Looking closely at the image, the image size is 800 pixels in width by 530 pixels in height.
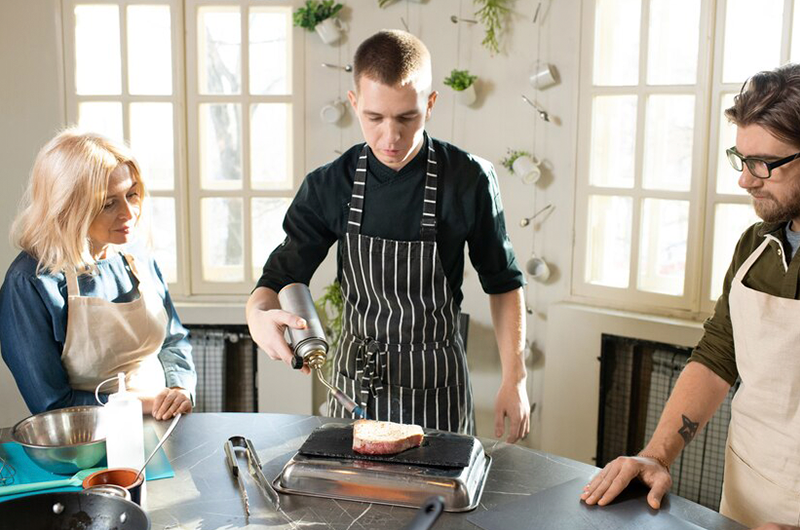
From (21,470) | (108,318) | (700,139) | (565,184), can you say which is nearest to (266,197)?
(565,184)

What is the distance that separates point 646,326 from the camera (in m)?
3.61

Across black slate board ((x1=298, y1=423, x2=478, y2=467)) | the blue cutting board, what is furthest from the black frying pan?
black slate board ((x1=298, y1=423, x2=478, y2=467))

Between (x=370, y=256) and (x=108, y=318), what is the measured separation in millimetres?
776

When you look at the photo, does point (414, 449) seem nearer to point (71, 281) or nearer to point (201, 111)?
point (71, 281)

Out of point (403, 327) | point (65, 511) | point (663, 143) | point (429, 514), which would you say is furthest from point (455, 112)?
point (429, 514)

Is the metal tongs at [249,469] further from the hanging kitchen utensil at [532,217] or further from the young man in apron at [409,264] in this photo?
the hanging kitchen utensil at [532,217]

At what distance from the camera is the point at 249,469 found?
1.92 metres

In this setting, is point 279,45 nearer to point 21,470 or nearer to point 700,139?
point 700,139

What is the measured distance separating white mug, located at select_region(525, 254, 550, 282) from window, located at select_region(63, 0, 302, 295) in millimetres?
1161

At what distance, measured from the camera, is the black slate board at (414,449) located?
181cm

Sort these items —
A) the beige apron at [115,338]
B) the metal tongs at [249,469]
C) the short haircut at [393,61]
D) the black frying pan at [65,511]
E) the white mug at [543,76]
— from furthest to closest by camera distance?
the white mug at [543,76] < the beige apron at [115,338] < the short haircut at [393,61] < the metal tongs at [249,469] < the black frying pan at [65,511]

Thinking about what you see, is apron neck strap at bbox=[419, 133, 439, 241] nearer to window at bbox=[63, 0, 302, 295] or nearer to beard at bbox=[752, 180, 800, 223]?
beard at bbox=[752, 180, 800, 223]

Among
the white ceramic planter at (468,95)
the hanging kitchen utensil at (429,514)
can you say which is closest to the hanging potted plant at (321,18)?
the white ceramic planter at (468,95)

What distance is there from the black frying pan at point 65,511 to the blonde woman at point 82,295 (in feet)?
2.74
